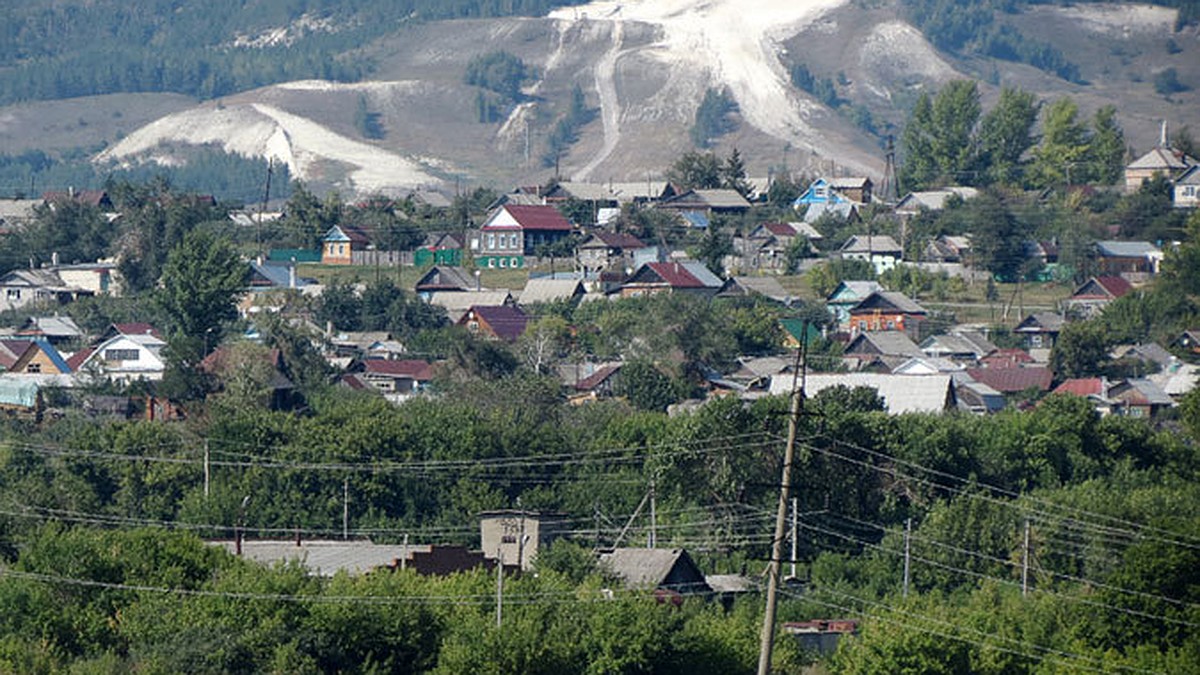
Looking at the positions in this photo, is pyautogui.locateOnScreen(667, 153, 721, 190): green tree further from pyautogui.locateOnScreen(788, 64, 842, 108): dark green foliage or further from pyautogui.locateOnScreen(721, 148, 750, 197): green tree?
pyautogui.locateOnScreen(788, 64, 842, 108): dark green foliage

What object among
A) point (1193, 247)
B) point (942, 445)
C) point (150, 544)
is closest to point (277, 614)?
point (150, 544)

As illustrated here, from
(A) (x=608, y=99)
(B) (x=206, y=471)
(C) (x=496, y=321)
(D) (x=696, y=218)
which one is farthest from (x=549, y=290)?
(A) (x=608, y=99)

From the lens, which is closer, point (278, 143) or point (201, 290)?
point (201, 290)

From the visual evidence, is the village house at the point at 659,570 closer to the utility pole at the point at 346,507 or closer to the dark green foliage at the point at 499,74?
the utility pole at the point at 346,507

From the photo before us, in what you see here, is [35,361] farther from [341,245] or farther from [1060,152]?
[1060,152]

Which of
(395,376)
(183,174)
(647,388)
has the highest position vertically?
(647,388)

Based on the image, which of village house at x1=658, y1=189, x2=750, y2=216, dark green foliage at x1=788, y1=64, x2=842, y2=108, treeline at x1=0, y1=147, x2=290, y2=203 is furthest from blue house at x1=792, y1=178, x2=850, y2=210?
dark green foliage at x1=788, y1=64, x2=842, y2=108
